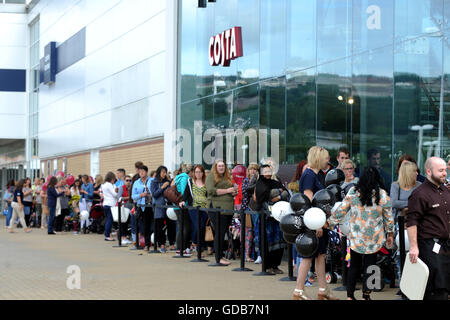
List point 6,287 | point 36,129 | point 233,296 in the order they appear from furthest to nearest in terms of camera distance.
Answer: point 36,129, point 6,287, point 233,296

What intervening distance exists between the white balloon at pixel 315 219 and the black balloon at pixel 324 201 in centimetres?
14

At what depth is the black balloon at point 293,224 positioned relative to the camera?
9.91 metres

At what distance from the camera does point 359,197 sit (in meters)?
9.35

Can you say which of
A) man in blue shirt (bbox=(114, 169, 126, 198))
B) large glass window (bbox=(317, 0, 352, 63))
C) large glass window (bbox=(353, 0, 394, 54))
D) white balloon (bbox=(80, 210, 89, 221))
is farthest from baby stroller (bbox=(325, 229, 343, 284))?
white balloon (bbox=(80, 210, 89, 221))

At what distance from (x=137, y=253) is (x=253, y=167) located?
4.17m

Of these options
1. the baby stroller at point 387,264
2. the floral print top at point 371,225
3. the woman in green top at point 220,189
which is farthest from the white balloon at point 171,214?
the floral print top at point 371,225

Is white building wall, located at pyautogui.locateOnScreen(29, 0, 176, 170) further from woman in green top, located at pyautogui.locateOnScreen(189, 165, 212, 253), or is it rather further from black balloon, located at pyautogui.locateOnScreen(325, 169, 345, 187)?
black balloon, located at pyautogui.locateOnScreen(325, 169, 345, 187)

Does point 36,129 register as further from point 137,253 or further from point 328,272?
point 328,272

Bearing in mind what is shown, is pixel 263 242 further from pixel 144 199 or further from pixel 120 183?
pixel 120 183

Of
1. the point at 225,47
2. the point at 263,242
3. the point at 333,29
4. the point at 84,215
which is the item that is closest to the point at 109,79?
the point at 84,215

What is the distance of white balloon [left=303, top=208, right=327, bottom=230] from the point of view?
9.59 m

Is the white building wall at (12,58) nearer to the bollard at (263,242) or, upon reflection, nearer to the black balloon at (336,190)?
the bollard at (263,242)
